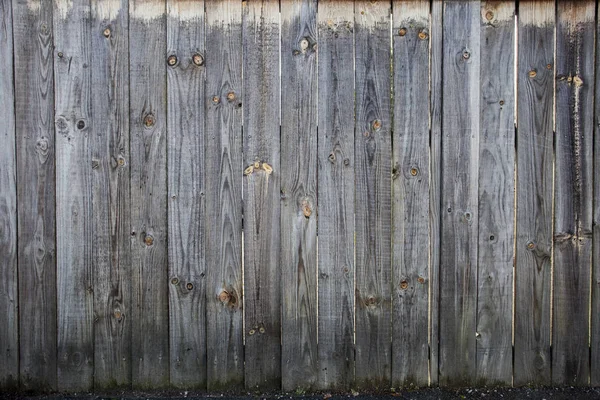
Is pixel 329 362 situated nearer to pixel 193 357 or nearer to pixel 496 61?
pixel 193 357

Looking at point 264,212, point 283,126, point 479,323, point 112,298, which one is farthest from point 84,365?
point 479,323

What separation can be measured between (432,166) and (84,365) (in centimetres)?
215

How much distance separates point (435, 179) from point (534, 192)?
0.55 metres

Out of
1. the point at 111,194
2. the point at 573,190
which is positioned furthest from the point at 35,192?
the point at 573,190

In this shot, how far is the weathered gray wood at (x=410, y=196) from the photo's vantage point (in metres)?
3.06

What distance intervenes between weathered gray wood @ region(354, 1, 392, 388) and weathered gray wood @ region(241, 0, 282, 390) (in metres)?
0.44

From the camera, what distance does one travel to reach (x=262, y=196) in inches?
121

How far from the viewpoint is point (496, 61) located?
3.09m

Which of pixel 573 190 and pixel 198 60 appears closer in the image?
pixel 198 60

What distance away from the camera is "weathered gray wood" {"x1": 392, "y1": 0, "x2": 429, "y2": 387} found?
10.0ft

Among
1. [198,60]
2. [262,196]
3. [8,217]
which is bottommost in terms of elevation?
[8,217]

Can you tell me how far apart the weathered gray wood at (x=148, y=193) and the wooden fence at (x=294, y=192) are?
0.01 metres

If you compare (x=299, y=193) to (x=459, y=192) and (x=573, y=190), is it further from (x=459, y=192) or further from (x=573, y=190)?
(x=573, y=190)

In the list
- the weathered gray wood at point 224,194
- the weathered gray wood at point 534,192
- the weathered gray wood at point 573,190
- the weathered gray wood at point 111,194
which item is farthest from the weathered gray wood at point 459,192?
the weathered gray wood at point 111,194
